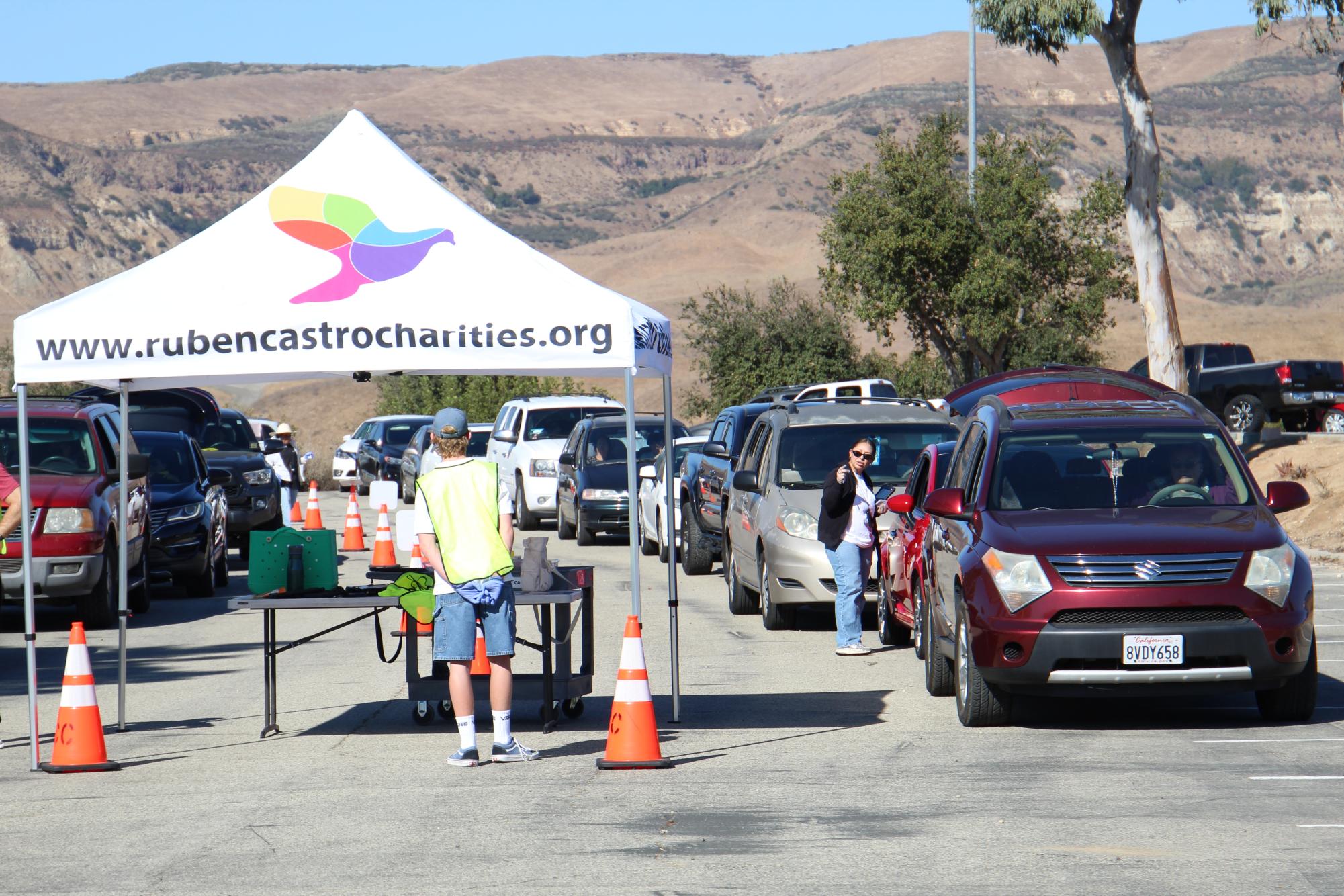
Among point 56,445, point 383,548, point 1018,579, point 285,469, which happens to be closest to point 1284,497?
point 1018,579

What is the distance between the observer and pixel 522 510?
27.5 metres

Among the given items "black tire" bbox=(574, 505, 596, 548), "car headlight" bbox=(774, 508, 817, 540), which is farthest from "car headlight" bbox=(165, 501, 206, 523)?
"car headlight" bbox=(774, 508, 817, 540)

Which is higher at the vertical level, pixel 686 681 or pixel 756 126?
pixel 756 126

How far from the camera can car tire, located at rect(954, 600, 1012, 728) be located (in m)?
9.77

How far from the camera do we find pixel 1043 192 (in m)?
37.3

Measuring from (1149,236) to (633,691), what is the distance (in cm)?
2130

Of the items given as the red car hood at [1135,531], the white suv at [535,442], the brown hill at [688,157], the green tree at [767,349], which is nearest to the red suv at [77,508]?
the red car hood at [1135,531]

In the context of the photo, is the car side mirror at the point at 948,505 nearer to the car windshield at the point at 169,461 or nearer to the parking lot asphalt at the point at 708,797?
the parking lot asphalt at the point at 708,797

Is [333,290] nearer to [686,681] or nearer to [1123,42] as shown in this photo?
[686,681]

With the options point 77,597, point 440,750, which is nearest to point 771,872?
point 440,750

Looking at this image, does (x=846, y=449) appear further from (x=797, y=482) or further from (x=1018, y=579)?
(x=1018, y=579)

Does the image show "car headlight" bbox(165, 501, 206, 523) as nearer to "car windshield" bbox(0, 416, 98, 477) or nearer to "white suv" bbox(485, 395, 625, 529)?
"car windshield" bbox(0, 416, 98, 477)

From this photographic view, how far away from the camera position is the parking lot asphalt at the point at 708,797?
660 cm

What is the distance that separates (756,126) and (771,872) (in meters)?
185
